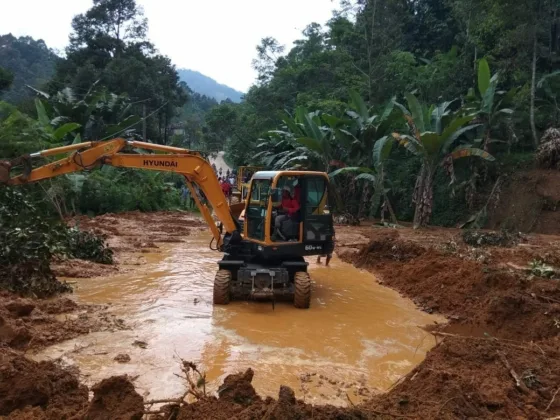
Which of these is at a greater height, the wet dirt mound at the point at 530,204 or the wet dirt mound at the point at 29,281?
the wet dirt mound at the point at 530,204

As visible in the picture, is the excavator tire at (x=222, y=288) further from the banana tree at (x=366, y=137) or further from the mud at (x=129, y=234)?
the banana tree at (x=366, y=137)

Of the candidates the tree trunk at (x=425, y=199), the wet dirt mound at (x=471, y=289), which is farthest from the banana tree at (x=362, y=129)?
the wet dirt mound at (x=471, y=289)

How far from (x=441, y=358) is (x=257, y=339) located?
240 centimetres

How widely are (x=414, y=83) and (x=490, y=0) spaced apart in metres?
5.87

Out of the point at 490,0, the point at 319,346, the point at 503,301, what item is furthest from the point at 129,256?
the point at 490,0

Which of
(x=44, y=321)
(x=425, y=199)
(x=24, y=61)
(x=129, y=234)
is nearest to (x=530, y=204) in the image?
(x=425, y=199)

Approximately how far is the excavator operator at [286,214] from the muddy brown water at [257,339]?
1266 mm

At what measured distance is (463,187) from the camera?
1942 cm

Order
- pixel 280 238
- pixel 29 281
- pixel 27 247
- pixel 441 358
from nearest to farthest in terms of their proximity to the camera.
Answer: pixel 441 358 → pixel 29 281 → pixel 27 247 → pixel 280 238

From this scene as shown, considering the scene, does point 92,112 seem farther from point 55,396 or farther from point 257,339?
point 55,396

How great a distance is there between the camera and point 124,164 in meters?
8.27

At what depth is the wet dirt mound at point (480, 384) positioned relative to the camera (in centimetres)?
408

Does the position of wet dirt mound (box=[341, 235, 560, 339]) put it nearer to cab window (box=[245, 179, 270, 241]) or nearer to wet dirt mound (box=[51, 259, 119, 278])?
cab window (box=[245, 179, 270, 241])

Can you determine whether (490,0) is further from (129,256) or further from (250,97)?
(250,97)
